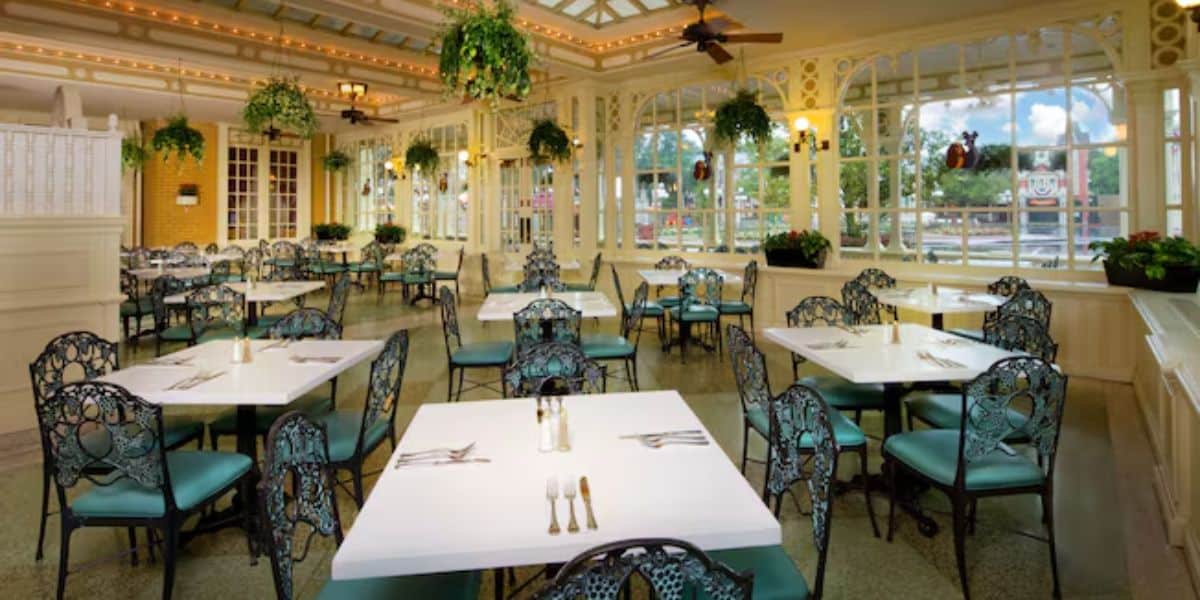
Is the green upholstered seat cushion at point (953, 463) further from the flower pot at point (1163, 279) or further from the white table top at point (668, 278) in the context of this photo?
the white table top at point (668, 278)

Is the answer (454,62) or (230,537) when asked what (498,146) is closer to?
(454,62)

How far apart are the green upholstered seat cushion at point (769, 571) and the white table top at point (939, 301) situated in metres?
3.74

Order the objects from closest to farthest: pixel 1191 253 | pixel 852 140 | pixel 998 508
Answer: pixel 998 508 → pixel 1191 253 → pixel 852 140

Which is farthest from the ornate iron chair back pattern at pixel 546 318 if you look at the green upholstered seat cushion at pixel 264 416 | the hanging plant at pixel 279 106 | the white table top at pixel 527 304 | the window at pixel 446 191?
the window at pixel 446 191

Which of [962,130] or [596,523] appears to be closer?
[596,523]

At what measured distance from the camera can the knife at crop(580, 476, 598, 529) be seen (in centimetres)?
159

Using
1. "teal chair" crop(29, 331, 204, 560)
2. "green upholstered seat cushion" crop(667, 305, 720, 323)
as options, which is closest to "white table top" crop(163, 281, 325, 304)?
"teal chair" crop(29, 331, 204, 560)

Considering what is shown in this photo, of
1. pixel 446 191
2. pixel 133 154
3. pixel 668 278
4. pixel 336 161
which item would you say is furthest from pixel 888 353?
pixel 336 161

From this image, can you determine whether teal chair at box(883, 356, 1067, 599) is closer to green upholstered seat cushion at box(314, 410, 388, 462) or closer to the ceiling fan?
green upholstered seat cushion at box(314, 410, 388, 462)

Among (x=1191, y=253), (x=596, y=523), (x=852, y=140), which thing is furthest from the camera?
(x=852, y=140)

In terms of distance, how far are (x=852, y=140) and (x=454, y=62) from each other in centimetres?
517

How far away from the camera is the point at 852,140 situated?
7766mm

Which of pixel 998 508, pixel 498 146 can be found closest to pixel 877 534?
pixel 998 508

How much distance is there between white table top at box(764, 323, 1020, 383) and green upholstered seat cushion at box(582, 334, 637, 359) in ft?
4.16
